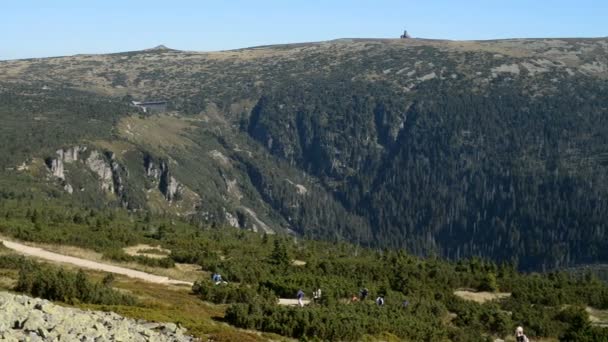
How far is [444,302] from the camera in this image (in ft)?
204

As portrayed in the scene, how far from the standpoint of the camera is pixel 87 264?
203 feet

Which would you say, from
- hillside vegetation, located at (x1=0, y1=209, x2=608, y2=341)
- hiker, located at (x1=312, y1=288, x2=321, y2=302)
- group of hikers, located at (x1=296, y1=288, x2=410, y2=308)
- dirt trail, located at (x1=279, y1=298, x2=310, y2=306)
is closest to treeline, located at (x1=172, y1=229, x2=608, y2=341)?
hillside vegetation, located at (x1=0, y1=209, x2=608, y2=341)

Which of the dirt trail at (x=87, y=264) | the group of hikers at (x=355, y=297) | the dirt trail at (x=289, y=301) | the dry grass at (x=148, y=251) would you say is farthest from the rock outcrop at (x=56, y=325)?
the dry grass at (x=148, y=251)

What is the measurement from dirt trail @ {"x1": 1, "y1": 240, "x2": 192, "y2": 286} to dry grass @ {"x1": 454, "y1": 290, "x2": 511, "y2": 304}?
27.3 metres

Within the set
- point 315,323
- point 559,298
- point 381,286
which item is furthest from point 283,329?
point 559,298

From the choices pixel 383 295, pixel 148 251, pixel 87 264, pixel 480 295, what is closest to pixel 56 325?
pixel 383 295

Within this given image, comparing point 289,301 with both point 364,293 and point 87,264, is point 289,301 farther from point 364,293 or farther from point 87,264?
point 87,264

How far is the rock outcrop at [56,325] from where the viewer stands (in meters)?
23.1

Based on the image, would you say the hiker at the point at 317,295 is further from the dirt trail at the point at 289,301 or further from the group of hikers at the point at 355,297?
the dirt trail at the point at 289,301

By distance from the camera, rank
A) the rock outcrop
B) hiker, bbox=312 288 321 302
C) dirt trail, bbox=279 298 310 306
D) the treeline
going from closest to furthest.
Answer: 1. the rock outcrop
2. the treeline
3. dirt trail, bbox=279 298 310 306
4. hiker, bbox=312 288 321 302

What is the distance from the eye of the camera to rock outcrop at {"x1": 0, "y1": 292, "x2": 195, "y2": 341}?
2308 cm

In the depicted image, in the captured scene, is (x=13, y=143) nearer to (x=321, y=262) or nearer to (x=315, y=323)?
(x=321, y=262)

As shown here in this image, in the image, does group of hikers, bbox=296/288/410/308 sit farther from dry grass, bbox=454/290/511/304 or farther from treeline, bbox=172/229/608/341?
dry grass, bbox=454/290/511/304

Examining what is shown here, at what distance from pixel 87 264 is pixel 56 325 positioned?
3908 cm
